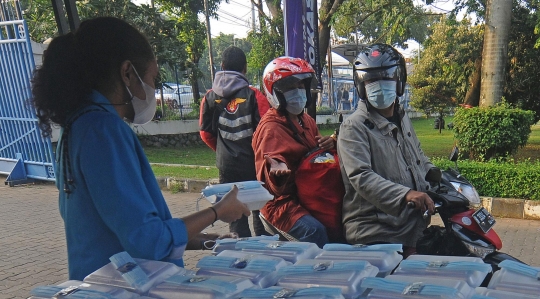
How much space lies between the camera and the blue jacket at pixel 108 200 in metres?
1.52

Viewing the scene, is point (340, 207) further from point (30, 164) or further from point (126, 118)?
point (30, 164)

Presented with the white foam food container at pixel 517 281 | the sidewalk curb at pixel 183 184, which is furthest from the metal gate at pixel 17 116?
the white foam food container at pixel 517 281

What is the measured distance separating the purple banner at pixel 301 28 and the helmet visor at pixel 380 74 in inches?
112

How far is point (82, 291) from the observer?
1530 mm

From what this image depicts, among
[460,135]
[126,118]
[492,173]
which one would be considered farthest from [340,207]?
[460,135]

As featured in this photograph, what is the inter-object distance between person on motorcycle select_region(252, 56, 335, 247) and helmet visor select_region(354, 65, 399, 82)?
1.27ft

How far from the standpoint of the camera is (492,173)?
6.57 meters

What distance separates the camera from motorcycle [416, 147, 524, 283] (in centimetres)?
227

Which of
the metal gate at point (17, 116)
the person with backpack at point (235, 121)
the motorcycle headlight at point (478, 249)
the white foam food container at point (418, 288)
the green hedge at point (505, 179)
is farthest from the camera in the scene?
the metal gate at point (17, 116)

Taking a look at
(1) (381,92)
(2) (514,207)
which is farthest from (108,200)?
(2) (514,207)

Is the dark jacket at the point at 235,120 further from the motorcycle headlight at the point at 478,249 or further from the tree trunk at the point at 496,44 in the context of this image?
the tree trunk at the point at 496,44

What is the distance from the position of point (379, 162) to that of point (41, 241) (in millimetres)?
5158

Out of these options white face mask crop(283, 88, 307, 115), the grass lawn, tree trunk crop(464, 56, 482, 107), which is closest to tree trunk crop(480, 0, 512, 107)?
tree trunk crop(464, 56, 482, 107)

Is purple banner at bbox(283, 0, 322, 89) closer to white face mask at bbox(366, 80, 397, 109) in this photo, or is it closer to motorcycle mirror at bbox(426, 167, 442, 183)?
white face mask at bbox(366, 80, 397, 109)
